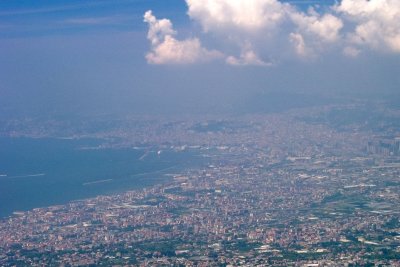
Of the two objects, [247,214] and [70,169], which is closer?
[247,214]

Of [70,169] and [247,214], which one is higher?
[70,169]

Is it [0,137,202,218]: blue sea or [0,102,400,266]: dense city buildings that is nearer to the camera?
[0,102,400,266]: dense city buildings

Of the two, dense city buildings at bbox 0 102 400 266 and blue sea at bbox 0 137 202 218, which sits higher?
blue sea at bbox 0 137 202 218

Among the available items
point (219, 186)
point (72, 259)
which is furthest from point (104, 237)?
point (219, 186)

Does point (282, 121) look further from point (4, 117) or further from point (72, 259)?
point (72, 259)

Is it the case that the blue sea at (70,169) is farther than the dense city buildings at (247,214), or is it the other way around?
the blue sea at (70,169)
